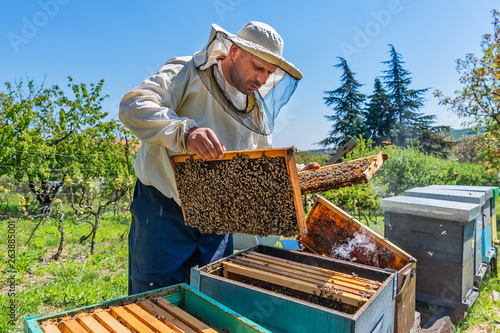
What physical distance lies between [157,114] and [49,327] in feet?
3.33

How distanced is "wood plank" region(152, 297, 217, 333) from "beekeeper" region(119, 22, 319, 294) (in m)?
0.66

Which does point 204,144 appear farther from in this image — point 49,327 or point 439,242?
point 439,242

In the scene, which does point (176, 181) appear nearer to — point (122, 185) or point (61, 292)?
point (61, 292)

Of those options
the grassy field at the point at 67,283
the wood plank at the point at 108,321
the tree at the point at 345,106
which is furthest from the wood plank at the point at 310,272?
the tree at the point at 345,106

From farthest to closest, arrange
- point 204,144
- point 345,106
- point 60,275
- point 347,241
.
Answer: point 345,106 < point 60,275 < point 347,241 < point 204,144

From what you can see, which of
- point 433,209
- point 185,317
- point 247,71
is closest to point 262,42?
point 247,71

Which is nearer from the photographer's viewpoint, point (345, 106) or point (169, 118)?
point (169, 118)

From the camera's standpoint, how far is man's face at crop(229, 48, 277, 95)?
6.59 ft

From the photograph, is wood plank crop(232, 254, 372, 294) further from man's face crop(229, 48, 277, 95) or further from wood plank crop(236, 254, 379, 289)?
man's face crop(229, 48, 277, 95)

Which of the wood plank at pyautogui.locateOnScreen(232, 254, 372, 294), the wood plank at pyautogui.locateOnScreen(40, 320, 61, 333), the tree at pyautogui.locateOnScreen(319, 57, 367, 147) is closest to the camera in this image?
the wood plank at pyautogui.locateOnScreen(40, 320, 61, 333)

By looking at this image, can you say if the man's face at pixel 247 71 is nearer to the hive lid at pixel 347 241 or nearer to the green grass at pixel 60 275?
the hive lid at pixel 347 241

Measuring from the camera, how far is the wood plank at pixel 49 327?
1.17 m

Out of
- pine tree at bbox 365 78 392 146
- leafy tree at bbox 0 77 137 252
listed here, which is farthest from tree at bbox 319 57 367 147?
leafy tree at bbox 0 77 137 252

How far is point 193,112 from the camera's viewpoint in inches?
82.0
